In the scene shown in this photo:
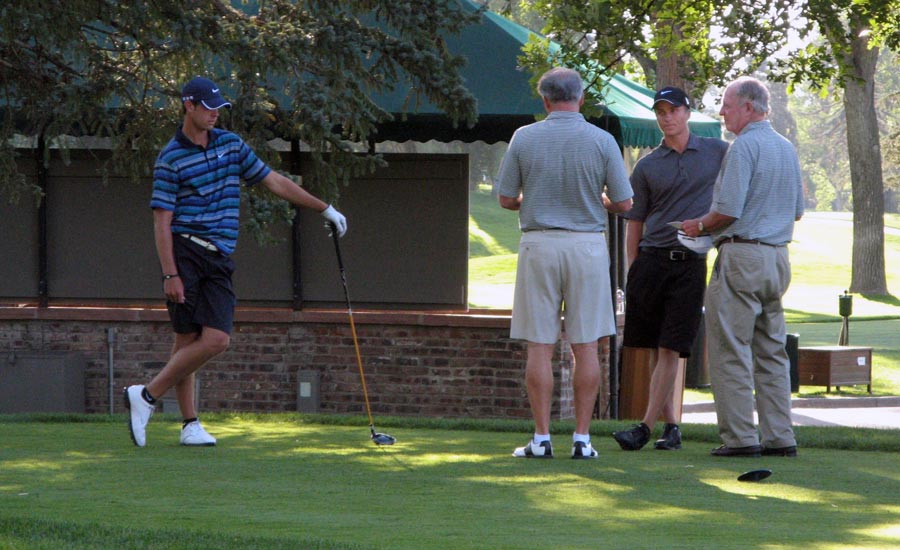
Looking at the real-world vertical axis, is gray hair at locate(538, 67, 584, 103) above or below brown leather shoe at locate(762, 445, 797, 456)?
above

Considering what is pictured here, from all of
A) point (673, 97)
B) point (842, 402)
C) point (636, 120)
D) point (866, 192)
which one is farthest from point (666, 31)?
point (866, 192)

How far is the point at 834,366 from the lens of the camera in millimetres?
18891

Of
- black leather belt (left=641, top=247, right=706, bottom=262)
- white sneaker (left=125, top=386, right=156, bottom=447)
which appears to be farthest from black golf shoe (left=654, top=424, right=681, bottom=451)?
white sneaker (left=125, top=386, right=156, bottom=447)

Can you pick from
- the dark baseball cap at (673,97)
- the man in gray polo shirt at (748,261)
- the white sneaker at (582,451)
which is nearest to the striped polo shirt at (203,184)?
the white sneaker at (582,451)

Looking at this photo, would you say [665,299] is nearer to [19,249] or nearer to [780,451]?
[780,451]

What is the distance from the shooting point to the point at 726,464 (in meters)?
6.94

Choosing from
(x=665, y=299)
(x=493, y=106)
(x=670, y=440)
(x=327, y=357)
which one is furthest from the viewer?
(x=327, y=357)

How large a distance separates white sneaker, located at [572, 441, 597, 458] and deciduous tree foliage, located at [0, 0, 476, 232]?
3597 millimetres

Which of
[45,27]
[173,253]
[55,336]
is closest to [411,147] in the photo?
[55,336]

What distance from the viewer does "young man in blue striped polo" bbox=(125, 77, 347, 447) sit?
7.29 meters

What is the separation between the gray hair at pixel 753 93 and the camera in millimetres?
7312

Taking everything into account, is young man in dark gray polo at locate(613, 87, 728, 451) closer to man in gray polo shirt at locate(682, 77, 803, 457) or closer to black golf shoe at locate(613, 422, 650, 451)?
black golf shoe at locate(613, 422, 650, 451)

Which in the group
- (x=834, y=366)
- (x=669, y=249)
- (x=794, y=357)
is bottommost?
(x=834, y=366)

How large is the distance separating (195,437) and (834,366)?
13058 millimetres
